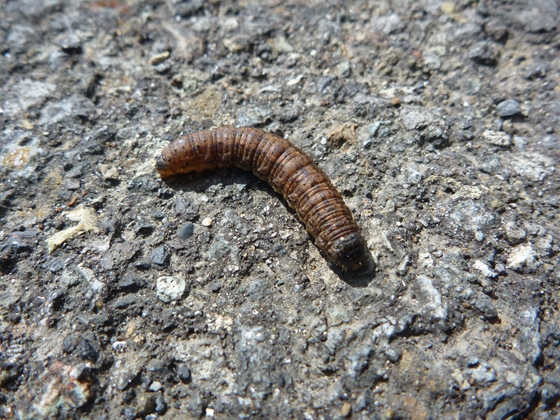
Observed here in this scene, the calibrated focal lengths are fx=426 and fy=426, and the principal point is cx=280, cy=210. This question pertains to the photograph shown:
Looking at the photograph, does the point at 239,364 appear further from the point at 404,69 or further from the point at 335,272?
the point at 404,69

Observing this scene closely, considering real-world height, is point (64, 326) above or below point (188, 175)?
below

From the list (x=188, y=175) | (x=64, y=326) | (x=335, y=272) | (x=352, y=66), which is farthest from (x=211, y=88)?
(x=64, y=326)

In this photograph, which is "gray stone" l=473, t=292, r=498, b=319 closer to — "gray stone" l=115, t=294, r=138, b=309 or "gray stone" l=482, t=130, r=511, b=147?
"gray stone" l=482, t=130, r=511, b=147

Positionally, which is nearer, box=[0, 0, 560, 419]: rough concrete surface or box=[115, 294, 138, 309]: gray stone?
box=[0, 0, 560, 419]: rough concrete surface

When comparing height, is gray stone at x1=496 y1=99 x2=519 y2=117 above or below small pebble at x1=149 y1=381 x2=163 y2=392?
above

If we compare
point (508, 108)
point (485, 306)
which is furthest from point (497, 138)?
point (485, 306)

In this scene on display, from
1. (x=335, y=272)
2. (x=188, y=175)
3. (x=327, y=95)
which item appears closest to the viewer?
(x=335, y=272)

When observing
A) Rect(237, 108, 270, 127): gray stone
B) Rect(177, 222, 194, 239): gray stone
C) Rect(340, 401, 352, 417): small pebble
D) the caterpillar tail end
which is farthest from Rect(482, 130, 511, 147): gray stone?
the caterpillar tail end

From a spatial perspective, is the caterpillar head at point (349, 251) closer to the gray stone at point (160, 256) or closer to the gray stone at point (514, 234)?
the gray stone at point (514, 234)
